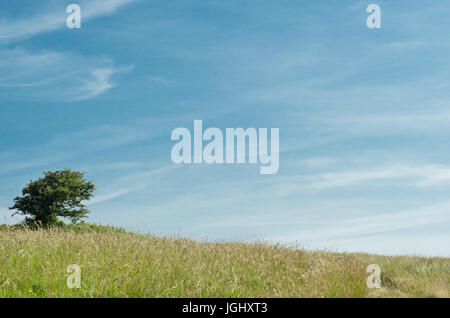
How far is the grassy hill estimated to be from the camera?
759 centimetres

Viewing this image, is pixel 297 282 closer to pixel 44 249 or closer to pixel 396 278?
pixel 396 278

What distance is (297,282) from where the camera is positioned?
856 centimetres

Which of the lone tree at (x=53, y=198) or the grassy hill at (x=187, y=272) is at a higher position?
the lone tree at (x=53, y=198)

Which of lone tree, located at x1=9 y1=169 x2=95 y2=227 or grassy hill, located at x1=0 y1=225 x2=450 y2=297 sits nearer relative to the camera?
grassy hill, located at x1=0 y1=225 x2=450 y2=297

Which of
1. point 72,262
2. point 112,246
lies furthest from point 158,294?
point 112,246

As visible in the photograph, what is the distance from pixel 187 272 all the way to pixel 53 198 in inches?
827

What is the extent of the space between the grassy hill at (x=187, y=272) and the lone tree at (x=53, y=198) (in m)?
15.9

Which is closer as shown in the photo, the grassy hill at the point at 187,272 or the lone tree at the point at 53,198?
the grassy hill at the point at 187,272

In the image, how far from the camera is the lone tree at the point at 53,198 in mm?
26719

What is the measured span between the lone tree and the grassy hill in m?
15.9

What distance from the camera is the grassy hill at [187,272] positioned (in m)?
7.59

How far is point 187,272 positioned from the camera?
856 cm
